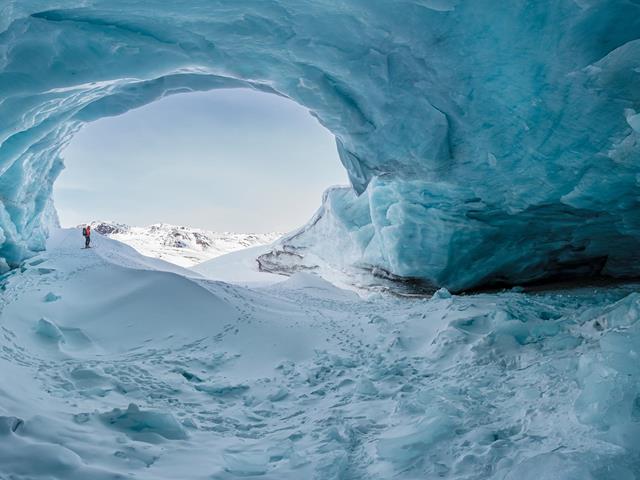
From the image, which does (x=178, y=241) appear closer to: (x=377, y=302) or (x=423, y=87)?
(x=377, y=302)

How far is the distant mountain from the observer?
23.3 meters

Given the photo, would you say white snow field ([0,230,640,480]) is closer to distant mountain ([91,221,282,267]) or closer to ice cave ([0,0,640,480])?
ice cave ([0,0,640,480])

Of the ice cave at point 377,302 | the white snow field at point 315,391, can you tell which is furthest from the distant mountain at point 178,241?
the white snow field at point 315,391

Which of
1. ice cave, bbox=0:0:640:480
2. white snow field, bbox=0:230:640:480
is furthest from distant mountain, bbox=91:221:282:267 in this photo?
white snow field, bbox=0:230:640:480

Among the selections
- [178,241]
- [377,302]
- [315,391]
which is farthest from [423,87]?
[178,241]

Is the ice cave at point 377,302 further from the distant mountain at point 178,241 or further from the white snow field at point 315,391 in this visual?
the distant mountain at point 178,241

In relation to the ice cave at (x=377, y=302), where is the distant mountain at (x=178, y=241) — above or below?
above

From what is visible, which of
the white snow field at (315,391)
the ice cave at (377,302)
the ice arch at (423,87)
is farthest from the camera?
the ice arch at (423,87)

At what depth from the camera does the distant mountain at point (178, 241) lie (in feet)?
76.6

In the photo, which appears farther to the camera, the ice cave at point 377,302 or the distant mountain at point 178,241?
the distant mountain at point 178,241

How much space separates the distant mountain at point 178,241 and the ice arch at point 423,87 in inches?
596

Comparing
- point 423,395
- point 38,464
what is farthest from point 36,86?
point 423,395

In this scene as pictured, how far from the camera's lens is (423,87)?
5445mm

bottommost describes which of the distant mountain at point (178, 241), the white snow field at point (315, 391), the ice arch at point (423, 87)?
the white snow field at point (315, 391)
